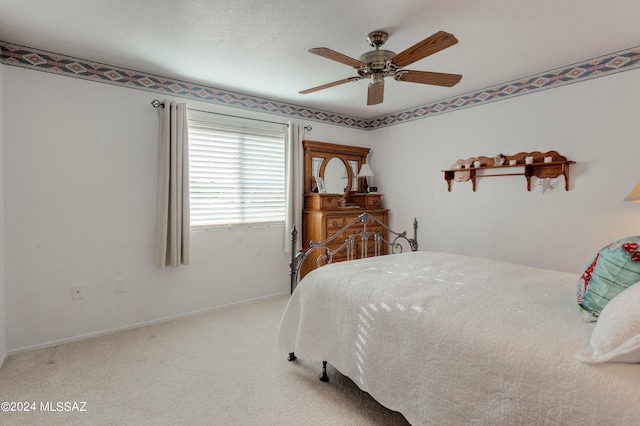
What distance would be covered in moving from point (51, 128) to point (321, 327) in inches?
110

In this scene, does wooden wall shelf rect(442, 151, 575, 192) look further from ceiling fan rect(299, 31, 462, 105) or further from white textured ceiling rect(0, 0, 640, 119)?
ceiling fan rect(299, 31, 462, 105)

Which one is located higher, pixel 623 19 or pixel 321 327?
pixel 623 19

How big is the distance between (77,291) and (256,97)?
273cm

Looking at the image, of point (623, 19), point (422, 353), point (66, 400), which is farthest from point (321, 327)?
point (623, 19)

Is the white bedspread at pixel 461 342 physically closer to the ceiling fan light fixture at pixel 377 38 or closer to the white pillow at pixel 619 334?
the white pillow at pixel 619 334

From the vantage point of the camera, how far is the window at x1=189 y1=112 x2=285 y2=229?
3.53 m

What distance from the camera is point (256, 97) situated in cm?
389

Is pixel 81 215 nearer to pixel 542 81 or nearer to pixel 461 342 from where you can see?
pixel 461 342

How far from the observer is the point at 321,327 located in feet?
6.89

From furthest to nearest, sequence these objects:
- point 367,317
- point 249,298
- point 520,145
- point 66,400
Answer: point 249,298
point 520,145
point 66,400
point 367,317

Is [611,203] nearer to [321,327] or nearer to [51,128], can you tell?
[321,327]

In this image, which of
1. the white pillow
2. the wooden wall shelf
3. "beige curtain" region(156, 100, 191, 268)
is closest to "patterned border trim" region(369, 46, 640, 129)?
the wooden wall shelf

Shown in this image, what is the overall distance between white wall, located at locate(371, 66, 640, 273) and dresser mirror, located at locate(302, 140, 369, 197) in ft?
2.15

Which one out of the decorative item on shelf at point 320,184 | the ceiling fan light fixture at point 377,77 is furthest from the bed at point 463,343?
the decorative item on shelf at point 320,184
